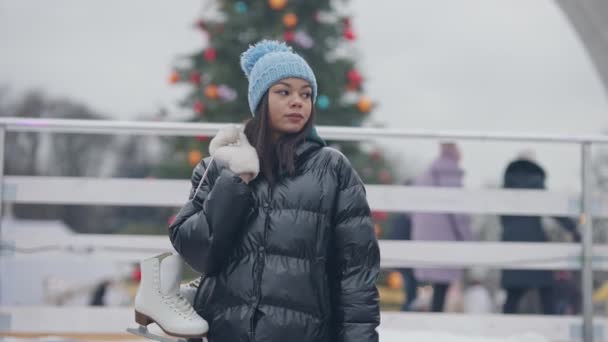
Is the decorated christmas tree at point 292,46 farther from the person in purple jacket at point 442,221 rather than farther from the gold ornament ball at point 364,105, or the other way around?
the person in purple jacket at point 442,221

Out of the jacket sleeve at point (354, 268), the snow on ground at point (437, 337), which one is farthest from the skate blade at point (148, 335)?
the snow on ground at point (437, 337)

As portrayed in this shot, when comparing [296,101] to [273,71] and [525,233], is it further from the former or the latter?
[525,233]

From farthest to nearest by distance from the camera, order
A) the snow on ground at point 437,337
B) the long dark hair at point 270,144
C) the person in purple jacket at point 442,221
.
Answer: the person in purple jacket at point 442,221, the snow on ground at point 437,337, the long dark hair at point 270,144

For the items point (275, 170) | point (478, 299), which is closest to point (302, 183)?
point (275, 170)

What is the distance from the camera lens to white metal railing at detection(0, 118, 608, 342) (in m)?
4.29

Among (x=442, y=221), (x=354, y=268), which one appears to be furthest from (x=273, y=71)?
(x=442, y=221)

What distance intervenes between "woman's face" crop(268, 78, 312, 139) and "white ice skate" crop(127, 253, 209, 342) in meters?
0.47

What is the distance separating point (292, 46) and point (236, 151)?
933 cm

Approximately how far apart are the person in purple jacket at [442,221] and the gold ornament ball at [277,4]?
5.94 metres

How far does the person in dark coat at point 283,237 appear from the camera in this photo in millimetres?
2207

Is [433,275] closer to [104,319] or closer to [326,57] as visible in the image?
[104,319]

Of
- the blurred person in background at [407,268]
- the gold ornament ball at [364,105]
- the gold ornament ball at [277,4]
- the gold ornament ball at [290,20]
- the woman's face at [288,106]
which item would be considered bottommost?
the blurred person in background at [407,268]

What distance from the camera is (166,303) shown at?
89.9 inches

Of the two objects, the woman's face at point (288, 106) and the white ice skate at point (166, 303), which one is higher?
the woman's face at point (288, 106)
